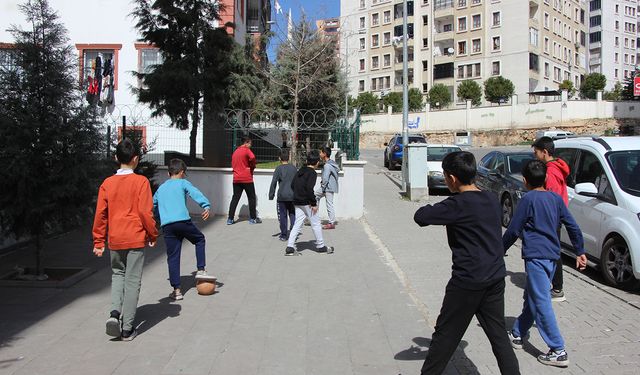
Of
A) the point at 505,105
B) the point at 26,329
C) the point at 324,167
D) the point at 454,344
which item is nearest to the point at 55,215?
the point at 26,329

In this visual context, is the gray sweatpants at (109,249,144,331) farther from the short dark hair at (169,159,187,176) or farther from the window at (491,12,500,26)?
the window at (491,12,500,26)

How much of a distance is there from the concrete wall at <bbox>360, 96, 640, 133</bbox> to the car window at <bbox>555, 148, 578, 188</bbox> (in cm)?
4675

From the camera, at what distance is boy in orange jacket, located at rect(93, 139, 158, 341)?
517 cm

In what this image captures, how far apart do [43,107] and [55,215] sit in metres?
1.30

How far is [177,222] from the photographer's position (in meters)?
6.56

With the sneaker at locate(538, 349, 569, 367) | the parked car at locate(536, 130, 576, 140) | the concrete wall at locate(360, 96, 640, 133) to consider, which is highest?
the concrete wall at locate(360, 96, 640, 133)

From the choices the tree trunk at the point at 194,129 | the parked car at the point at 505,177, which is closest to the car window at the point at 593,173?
the parked car at the point at 505,177

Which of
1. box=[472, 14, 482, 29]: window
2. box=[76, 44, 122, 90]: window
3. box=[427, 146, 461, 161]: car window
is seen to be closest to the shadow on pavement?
box=[427, 146, 461, 161]: car window

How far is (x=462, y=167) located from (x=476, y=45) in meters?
74.0

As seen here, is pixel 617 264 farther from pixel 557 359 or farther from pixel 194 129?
pixel 194 129

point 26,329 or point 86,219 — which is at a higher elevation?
point 86,219

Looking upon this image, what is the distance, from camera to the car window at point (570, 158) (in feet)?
28.4

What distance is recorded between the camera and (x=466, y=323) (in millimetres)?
3777

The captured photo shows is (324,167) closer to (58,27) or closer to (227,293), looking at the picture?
(227,293)
